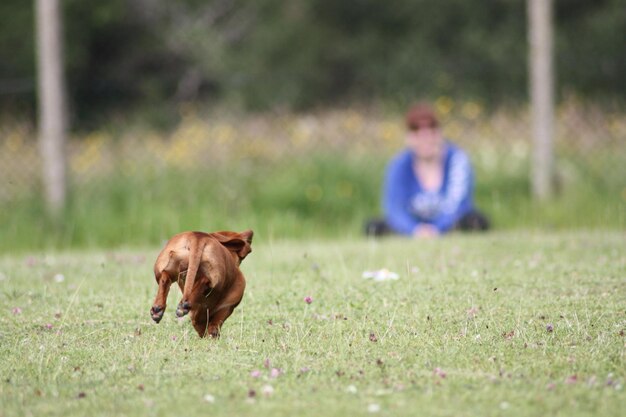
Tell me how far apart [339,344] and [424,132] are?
5229 mm

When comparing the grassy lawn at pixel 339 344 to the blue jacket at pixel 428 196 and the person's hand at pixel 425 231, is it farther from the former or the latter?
the blue jacket at pixel 428 196

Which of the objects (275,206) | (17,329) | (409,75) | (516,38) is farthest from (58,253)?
(516,38)

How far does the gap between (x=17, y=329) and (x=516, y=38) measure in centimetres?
1845

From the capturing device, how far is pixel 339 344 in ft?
12.7

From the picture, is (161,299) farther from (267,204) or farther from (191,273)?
(267,204)

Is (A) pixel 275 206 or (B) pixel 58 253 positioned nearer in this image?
(B) pixel 58 253

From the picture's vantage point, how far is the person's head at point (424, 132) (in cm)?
875

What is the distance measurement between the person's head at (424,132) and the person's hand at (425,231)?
763mm

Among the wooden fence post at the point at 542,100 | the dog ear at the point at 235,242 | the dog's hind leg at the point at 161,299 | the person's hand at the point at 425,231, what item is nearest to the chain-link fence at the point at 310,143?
the wooden fence post at the point at 542,100

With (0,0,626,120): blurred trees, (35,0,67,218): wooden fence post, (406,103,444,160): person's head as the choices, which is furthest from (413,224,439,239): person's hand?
(0,0,626,120): blurred trees

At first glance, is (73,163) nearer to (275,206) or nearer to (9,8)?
(275,206)

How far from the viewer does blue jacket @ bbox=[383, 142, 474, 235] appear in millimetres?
8734

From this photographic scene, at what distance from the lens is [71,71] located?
21312mm

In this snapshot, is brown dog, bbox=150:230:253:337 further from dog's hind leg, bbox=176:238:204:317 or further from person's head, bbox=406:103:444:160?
person's head, bbox=406:103:444:160
